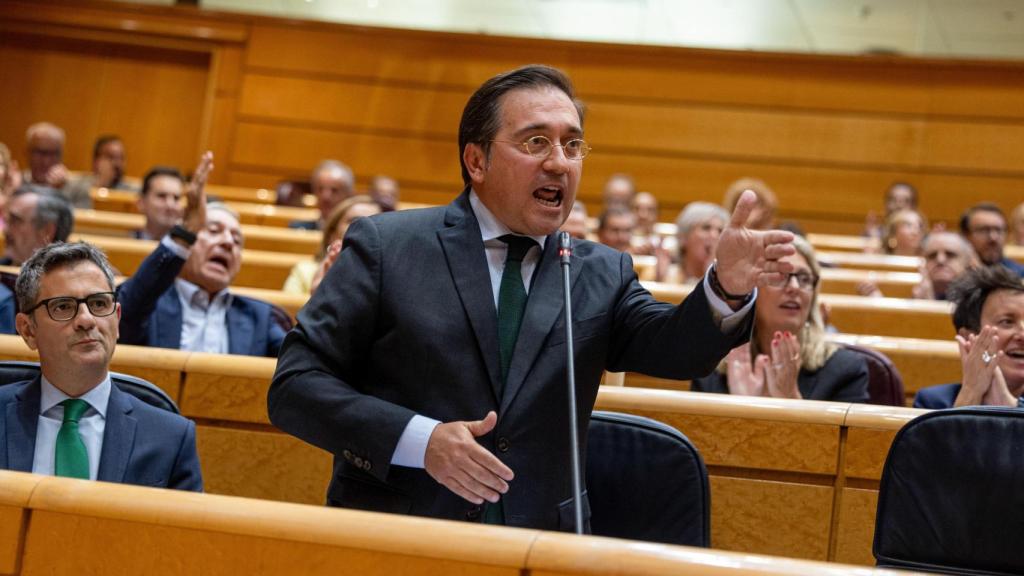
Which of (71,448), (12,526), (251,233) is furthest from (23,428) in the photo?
(251,233)

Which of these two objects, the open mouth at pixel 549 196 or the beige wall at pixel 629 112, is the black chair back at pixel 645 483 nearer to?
the open mouth at pixel 549 196

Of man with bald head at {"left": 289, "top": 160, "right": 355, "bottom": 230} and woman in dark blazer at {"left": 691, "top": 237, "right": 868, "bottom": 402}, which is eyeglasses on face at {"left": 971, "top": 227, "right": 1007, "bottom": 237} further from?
man with bald head at {"left": 289, "top": 160, "right": 355, "bottom": 230}

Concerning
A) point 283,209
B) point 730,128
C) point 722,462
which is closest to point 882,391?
point 722,462

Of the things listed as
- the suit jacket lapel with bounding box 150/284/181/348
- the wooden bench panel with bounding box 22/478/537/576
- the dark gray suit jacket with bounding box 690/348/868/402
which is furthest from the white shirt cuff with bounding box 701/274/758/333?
the suit jacket lapel with bounding box 150/284/181/348

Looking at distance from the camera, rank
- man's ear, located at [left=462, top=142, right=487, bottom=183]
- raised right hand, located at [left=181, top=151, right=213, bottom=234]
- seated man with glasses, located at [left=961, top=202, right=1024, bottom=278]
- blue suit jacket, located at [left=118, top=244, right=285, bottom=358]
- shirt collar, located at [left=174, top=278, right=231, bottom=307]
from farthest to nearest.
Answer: seated man with glasses, located at [left=961, top=202, right=1024, bottom=278] < shirt collar, located at [left=174, top=278, right=231, bottom=307] < raised right hand, located at [left=181, top=151, right=213, bottom=234] < blue suit jacket, located at [left=118, top=244, right=285, bottom=358] < man's ear, located at [left=462, top=142, right=487, bottom=183]

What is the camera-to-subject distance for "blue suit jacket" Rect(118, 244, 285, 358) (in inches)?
104

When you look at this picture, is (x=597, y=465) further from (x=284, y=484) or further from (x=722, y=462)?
(x=284, y=484)

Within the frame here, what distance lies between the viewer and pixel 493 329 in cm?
144

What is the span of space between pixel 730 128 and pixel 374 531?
6.30 m

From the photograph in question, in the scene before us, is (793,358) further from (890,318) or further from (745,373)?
(890,318)

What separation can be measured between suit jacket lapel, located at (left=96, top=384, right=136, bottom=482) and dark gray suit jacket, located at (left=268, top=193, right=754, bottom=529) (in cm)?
49

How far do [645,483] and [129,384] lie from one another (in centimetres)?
90

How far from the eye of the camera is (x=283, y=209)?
230 inches

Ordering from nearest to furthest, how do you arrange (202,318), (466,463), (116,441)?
(466,463)
(116,441)
(202,318)
